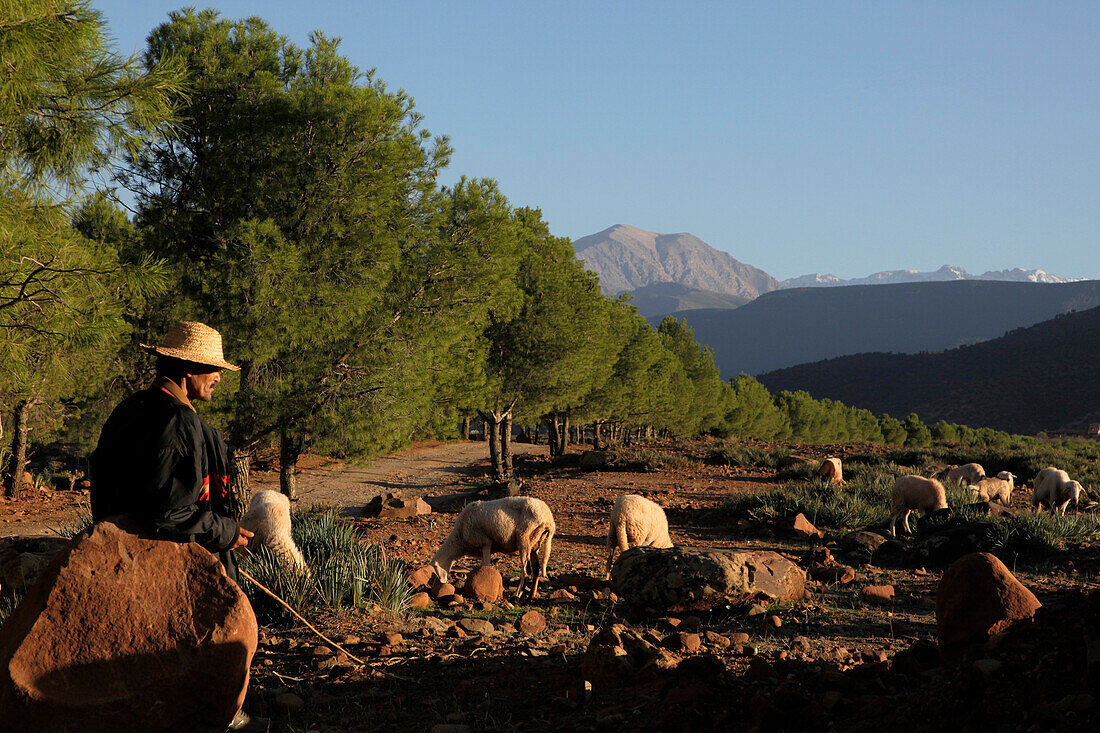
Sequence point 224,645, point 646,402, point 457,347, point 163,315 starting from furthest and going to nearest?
point 646,402 → point 457,347 → point 163,315 → point 224,645

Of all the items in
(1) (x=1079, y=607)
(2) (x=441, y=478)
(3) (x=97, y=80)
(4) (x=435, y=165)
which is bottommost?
(2) (x=441, y=478)

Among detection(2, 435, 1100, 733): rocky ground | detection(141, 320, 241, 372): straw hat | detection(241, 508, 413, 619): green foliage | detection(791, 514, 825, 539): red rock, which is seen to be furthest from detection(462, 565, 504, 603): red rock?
detection(791, 514, 825, 539): red rock

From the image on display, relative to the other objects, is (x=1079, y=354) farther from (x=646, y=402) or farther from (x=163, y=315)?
(x=163, y=315)

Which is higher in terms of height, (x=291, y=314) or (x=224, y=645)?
(x=291, y=314)

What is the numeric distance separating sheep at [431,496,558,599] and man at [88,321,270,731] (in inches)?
195

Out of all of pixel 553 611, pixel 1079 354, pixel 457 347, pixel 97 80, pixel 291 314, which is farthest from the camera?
pixel 1079 354

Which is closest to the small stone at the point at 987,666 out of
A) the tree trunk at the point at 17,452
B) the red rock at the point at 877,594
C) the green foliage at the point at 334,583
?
the green foliage at the point at 334,583

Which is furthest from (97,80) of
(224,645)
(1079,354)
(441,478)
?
(1079,354)

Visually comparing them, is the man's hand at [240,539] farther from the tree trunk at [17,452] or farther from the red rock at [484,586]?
the tree trunk at [17,452]

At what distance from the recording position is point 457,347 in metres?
15.7

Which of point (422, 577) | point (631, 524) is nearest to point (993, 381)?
point (631, 524)

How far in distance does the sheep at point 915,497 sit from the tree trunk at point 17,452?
61.4 ft

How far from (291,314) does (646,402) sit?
2619 centimetres

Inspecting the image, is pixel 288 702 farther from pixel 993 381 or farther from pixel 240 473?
pixel 993 381
